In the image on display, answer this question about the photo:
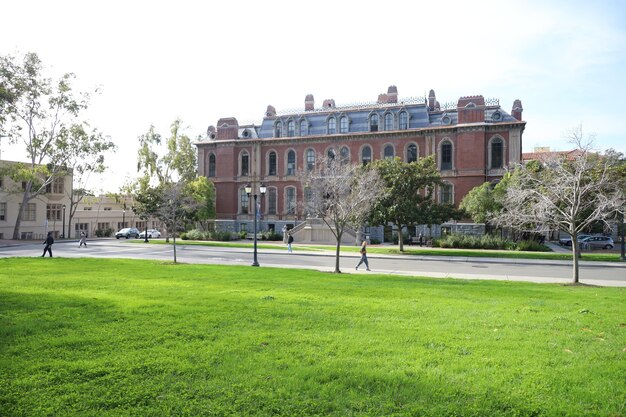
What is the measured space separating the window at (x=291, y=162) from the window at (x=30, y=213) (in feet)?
97.9

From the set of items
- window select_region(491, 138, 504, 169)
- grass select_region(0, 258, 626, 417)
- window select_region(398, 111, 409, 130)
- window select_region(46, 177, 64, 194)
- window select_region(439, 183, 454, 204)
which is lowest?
grass select_region(0, 258, 626, 417)

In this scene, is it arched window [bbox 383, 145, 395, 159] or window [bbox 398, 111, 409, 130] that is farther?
arched window [bbox 383, 145, 395, 159]

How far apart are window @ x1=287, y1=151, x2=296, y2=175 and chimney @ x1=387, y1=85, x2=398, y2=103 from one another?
13440 mm

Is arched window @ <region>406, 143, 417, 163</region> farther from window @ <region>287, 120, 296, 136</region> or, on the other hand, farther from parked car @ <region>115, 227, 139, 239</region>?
parked car @ <region>115, 227, 139, 239</region>

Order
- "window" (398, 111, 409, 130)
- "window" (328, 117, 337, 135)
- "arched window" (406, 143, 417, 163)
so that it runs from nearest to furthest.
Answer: "arched window" (406, 143, 417, 163), "window" (398, 111, 409, 130), "window" (328, 117, 337, 135)

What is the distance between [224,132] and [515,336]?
53.9 meters

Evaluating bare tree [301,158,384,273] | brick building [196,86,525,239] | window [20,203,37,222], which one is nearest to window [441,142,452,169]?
brick building [196,86,525,239]

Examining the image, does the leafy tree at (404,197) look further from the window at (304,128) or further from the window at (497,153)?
the window at (304,128)

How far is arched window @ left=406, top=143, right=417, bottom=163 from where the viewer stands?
49.4 meters

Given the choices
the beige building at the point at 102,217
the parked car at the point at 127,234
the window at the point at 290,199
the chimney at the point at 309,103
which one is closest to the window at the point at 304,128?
the chimney at the point at 309,103

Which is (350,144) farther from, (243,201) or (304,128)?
(243,201)

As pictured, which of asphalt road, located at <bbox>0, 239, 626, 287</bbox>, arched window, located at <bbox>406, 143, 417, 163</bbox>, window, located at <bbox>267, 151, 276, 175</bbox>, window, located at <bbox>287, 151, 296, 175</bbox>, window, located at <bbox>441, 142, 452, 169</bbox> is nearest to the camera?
asphalt road, located at <bbox>0, 239, 626, 287</bbox>

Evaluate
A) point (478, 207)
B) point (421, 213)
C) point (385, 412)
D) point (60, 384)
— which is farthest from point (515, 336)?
point (478, 207)

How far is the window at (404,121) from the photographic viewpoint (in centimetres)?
4975
